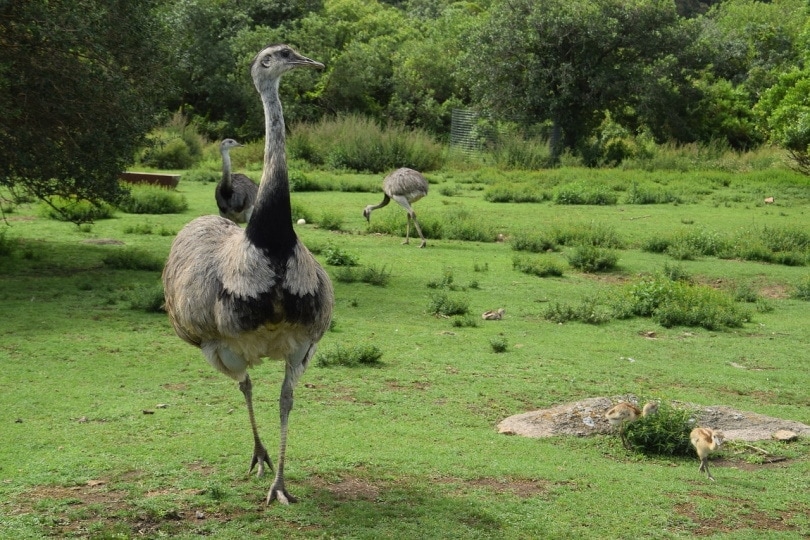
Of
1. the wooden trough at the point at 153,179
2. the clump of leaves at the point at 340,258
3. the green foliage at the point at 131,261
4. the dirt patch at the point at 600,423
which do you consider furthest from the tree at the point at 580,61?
the dirt patch at the point at 600,423

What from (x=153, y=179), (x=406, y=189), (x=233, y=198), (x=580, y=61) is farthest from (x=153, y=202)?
(x=580, y=61)

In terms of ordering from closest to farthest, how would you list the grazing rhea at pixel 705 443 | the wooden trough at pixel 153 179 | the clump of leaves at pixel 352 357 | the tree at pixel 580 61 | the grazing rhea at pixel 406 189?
the grazing rhea at pixel 705 443
the clump of leaves at pixel 352 357
the grazing rhea at pixel 406 189
the wooden trough at pixel 153 179
the tree at pixel 580 61

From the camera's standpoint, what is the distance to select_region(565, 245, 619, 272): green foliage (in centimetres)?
1340

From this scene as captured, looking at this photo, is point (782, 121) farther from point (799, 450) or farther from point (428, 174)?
point (799, 450)

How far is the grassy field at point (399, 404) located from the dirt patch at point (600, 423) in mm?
130

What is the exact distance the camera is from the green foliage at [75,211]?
14336 mm

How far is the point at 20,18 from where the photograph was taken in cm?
1060

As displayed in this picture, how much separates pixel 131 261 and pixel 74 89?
2.23 metres

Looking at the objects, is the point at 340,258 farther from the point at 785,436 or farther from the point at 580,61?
the point at 580,61

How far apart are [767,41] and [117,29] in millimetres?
29023

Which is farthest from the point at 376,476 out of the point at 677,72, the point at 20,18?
the point at 677,72

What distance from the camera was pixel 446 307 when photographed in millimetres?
10664

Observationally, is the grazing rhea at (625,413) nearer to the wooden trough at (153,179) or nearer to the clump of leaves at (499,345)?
the clump of leaves at (499,345)

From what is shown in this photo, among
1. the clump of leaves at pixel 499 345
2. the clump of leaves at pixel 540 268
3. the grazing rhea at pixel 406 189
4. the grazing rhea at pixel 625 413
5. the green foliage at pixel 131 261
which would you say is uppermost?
the grazing rhea at pixel 625 413
